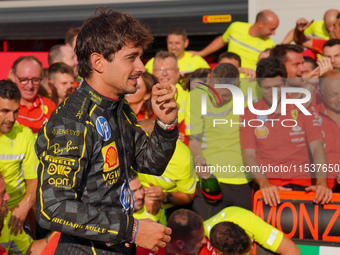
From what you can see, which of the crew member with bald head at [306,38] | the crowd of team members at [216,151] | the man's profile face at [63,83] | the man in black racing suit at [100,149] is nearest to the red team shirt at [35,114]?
the crowd of team members at [216,151]

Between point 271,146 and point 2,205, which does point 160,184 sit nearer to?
point 271,146

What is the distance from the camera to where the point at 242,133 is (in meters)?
4.63

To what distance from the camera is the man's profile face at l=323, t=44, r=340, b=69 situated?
18.2 ft

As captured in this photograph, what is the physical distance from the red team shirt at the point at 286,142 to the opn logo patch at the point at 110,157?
2.55 metres

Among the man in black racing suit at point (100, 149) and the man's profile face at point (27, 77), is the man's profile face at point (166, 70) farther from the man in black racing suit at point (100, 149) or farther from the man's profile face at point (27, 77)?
the man in black racing suit at point (100, 149)

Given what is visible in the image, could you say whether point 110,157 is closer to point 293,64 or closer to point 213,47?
point 293,64

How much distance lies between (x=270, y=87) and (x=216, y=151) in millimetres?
820

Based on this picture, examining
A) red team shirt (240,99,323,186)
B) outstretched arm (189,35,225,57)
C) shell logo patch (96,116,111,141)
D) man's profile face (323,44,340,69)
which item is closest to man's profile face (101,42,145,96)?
shell logo patch (96,116,111,141)

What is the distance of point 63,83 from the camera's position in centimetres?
558

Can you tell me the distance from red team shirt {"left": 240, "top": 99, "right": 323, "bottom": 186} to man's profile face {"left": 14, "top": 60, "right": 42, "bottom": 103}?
93.0 inches

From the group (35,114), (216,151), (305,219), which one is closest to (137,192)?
(216,151)

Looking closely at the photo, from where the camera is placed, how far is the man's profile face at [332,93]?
4785 millimetres

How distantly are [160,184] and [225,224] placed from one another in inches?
34.0

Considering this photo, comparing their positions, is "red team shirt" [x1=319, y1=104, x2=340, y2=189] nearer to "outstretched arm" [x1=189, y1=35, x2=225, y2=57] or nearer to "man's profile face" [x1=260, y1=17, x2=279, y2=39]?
"man's profile face" [x1=260, y1=17, x2=279, y2=39]
